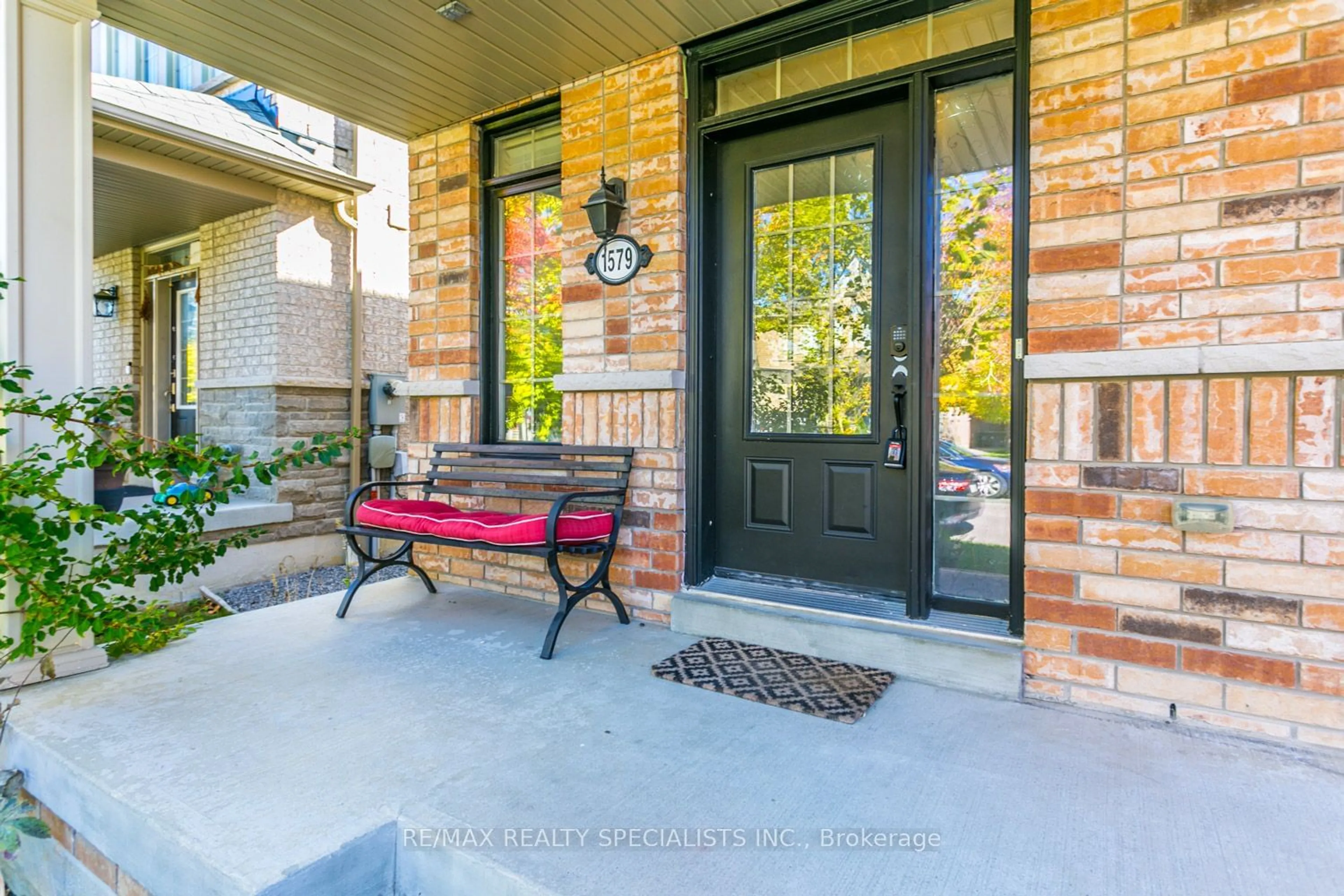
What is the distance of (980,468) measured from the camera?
242 centimetres

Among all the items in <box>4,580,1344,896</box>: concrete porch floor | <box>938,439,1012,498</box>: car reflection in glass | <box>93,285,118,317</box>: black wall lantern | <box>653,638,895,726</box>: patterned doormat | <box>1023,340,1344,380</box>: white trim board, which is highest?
<box>93,285,118,317</box>: black wall lantern

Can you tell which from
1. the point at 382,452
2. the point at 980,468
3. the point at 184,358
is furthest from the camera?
the point at 184,358

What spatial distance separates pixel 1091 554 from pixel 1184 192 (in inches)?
41.7

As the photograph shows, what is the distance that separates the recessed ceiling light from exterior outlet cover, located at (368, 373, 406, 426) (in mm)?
4075

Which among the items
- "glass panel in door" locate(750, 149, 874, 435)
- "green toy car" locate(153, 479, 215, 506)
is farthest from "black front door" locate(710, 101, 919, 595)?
"green toy car" locate(153, 479, 215, 506)

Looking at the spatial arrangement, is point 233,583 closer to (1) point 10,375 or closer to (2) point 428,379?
(2) point 428,379

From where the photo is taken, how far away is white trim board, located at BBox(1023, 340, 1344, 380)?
176 centimetres

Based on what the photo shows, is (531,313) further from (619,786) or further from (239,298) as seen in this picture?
(239,298)

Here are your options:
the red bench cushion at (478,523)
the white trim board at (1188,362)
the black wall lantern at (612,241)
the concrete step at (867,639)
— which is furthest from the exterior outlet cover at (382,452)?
the white trim board at (1188,362)

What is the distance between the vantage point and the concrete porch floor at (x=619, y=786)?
4.40 ft

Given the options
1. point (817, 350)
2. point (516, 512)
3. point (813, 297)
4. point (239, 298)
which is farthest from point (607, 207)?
point (239, 298)

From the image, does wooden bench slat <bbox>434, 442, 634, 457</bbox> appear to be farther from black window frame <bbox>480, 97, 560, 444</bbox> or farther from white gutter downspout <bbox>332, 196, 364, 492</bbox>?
white gutter downspout <bbox>332, 196, 364, 492</bbox>

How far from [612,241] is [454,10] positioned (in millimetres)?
1029

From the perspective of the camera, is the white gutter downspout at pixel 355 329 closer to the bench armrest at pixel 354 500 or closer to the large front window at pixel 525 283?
the large front window at pixel 525 283
